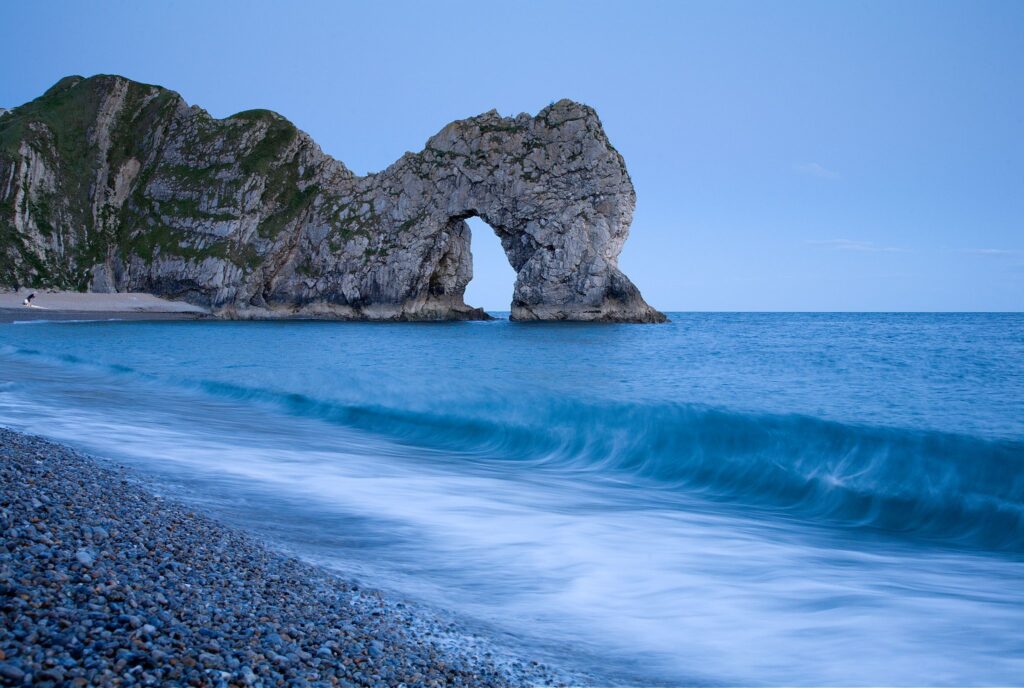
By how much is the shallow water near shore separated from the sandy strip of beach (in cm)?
4236

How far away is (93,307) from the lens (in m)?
60.6

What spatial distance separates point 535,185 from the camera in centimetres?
5869

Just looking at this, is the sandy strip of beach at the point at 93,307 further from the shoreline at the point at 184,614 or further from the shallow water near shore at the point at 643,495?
the shoreline at the point at 184,614

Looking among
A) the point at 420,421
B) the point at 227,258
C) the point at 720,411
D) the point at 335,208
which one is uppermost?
the point at 335,208

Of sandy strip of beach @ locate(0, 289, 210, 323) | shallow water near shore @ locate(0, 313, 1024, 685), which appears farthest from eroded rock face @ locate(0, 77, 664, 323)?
shallow water near shore @ locate(0, 313, 1024, 685)

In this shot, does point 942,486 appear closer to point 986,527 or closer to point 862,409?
point 986,527

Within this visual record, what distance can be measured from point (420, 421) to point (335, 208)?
5605 centimetres

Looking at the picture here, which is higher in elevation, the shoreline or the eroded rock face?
the eroded rock face

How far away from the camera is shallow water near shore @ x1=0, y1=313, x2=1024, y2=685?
4.33m

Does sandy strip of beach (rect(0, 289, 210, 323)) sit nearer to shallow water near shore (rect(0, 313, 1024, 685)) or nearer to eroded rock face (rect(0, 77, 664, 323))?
eroded rock face (rect(0, 77, 664, 323))

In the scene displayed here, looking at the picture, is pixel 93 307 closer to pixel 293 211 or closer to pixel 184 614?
pixel 293 211

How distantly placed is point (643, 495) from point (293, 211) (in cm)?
6408

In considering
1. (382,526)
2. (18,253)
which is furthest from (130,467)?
(18,253)

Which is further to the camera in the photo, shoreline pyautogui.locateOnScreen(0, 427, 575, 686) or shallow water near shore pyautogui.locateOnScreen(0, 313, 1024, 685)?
shallow water near shore pyautogui.locateOnScreen(0, 313, 1024, 685)
